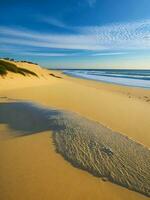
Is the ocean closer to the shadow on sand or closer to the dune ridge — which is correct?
the shadow on sand

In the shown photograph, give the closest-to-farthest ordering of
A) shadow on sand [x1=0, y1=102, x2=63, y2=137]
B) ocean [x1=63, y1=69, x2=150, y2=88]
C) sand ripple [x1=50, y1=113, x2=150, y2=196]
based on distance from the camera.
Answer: sand ripple [x1=50, y1=113, x2=150, y2=196] < shadow on sand [x1=0, y1=102, x2=63, y2=137] < ocean [x1=63, y1=69, x2=150, y2=88]

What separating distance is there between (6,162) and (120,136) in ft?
8.35

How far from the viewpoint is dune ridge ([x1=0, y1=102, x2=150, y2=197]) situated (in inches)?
141

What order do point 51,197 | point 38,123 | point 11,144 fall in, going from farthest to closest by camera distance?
point 38,123, point 11,144, point 51,197

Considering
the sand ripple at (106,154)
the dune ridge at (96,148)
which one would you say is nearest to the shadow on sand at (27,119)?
the dune ridge at (96,148)

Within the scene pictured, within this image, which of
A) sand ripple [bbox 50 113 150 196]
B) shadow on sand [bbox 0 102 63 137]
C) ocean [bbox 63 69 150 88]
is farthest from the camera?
ocean [bbox 63 69 150 88]

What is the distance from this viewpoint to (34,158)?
409 centimetres

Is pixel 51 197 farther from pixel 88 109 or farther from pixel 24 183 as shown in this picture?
pixel 88 109

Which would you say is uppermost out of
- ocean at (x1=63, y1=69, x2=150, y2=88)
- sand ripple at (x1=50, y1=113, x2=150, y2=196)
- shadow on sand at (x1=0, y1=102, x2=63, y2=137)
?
ocean at (x1=63, y1=69, x2=150, y2=88)

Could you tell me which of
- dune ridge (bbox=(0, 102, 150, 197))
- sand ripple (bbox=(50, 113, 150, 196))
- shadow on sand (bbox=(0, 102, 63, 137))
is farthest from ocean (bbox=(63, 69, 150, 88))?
sand ripple (bbox=(50, 113, 150, 196))

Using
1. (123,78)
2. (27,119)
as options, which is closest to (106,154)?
(27,119)

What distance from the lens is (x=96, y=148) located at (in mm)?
4418

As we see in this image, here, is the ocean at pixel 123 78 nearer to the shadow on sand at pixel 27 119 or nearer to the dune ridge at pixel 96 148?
the shadow on sand at pixel 27 119

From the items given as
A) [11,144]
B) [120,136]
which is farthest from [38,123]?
[120,136]
